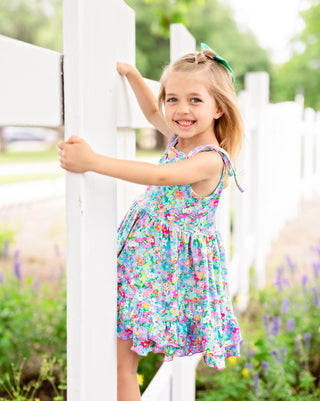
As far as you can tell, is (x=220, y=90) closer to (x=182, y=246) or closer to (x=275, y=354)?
(x=182, y=246)

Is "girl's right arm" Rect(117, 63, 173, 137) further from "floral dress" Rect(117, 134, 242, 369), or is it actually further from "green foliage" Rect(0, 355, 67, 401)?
"green foliage" Rect(0, 355, 67, 401)

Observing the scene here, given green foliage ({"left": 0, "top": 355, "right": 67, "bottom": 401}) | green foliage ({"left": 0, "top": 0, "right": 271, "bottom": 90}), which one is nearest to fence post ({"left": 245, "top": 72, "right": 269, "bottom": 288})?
green foliage ({"left": 0, "top": 355, "right": 67, "bottom": 401})

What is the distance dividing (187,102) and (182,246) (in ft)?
1.32

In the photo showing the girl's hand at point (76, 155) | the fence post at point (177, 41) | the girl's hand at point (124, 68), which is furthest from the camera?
the fence post at point (177, 41)

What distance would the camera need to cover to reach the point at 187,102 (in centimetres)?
141

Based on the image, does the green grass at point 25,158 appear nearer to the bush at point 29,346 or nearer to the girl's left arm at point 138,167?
the bush at point 29,346

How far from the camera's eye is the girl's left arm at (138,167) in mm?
1099

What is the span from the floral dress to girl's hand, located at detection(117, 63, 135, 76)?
27cm

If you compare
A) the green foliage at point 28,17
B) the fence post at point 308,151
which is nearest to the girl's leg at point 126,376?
the fence post at point 308,151

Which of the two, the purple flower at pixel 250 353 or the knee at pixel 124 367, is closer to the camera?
the knee at pixel 124 367

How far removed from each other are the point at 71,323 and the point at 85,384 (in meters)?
0.15

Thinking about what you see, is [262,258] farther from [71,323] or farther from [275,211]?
[71,323]

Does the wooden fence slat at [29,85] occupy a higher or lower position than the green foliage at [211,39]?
lower

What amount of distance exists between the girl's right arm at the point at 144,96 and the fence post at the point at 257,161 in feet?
8.12
